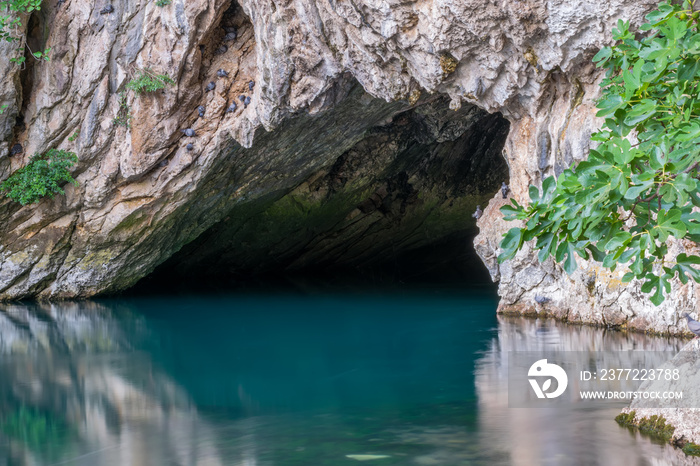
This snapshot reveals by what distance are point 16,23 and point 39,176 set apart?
2.89 meters

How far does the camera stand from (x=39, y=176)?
42.9ft

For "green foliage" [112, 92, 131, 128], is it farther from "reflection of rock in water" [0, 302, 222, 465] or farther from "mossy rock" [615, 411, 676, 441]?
"mossy rock" [615, 411, 676, 441]

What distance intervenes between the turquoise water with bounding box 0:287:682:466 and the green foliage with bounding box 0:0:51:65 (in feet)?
16.2

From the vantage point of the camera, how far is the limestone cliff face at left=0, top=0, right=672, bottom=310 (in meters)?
9.01

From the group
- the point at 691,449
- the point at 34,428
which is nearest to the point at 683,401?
the point at 691,449

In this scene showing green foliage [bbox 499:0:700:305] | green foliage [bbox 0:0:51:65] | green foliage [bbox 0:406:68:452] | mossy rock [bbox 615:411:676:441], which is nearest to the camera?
green foliage [bbox 499:0:700:305]

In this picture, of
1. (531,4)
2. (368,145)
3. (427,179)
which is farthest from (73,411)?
(427,179)

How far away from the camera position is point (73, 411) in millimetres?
6512

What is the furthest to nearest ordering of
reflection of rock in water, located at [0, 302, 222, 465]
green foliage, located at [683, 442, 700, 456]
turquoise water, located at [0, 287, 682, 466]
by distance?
1. reflection of rock in water, located at [0, 302, 222, 465]
2. turquoise water, located at [0, 287, 682, 466]
3. green foliage, located at [683, 442, 700, 456]

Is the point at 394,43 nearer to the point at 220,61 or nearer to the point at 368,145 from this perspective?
the point at 220,61

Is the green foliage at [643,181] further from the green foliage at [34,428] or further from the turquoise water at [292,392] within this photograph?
the green foliage at [34,428]

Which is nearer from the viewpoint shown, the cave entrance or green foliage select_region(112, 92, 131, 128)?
green foliage select_region(112, 92, 131, 128)

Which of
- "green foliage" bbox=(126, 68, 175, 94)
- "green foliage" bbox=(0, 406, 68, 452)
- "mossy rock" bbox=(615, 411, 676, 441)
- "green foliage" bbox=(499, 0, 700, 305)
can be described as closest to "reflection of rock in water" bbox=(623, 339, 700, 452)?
"mossy rock" bbox=(615, 411, 676, 441)

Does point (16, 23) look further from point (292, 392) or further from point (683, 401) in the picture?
point (683, 401)
